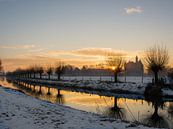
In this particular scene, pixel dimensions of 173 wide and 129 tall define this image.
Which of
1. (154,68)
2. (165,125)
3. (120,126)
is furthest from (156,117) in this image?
(154,68)

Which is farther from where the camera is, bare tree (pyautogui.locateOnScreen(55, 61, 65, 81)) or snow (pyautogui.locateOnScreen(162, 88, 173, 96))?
bare tree (pyautogui.locateOnScreen(55, 61, 65, 81))

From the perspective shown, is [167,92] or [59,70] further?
[59,70]

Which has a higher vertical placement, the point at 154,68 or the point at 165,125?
the point at 154,68

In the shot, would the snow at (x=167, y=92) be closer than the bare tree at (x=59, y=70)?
Yes

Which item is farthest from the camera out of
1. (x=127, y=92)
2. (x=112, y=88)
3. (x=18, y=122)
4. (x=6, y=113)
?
(x=112, y=88)

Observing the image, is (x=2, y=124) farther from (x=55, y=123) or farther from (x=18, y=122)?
(x=55, y=123)

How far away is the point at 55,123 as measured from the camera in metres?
17.2

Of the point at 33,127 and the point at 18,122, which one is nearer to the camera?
the point at 33,127

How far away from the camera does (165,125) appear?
20.3m

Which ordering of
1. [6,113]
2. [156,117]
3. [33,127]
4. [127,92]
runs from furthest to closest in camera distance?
[127,92], [156,117], [6,113], [33,127]

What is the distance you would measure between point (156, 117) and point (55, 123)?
1090 centimetres

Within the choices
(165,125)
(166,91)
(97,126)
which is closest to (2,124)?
(97,126)

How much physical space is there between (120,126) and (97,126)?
1.43 metres

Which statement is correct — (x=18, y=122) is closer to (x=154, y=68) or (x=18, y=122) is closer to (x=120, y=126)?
(x=120, y=126)
